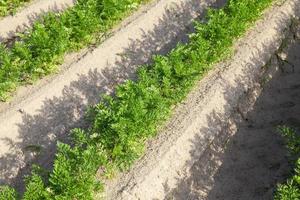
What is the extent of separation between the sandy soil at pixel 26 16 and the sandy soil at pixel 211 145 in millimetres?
5109

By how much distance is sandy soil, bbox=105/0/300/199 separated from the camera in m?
8.80

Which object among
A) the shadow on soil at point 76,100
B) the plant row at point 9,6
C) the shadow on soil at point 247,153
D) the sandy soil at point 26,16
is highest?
the plant row at point 9,6

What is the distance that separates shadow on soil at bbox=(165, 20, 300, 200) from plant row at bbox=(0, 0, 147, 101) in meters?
3.89

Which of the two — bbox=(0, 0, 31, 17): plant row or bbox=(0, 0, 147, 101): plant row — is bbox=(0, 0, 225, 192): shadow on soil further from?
bbox=(0, 0, 31, 17): plant row

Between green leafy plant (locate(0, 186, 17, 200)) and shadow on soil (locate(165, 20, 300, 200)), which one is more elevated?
green leafy plant (locate(0, 186, 17, 200))

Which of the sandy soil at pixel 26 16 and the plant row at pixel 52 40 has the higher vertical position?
the sandy soil at pixel 26 16

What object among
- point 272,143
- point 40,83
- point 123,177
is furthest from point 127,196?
point 40,83

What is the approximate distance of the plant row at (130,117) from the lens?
8.19 metres

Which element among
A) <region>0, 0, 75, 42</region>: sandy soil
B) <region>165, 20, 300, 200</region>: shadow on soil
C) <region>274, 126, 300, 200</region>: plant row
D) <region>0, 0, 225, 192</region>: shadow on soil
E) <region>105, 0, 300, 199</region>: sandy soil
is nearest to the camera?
<region>274, 126, 300, 200</region>: plant row

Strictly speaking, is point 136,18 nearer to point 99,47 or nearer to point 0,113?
point 99,47

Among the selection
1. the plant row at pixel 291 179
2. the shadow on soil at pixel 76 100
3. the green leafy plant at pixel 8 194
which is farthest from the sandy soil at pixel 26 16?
the plant row at pixel 291 179

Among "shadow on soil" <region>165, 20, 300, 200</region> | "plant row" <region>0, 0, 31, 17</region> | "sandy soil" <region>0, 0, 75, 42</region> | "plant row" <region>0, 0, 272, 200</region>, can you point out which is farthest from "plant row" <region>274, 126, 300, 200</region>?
"plant row" <region>0, 0, 31, 17</region>

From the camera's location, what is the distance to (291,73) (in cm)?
1126

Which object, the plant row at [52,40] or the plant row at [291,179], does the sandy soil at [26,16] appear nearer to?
the plant row at [52,40]
